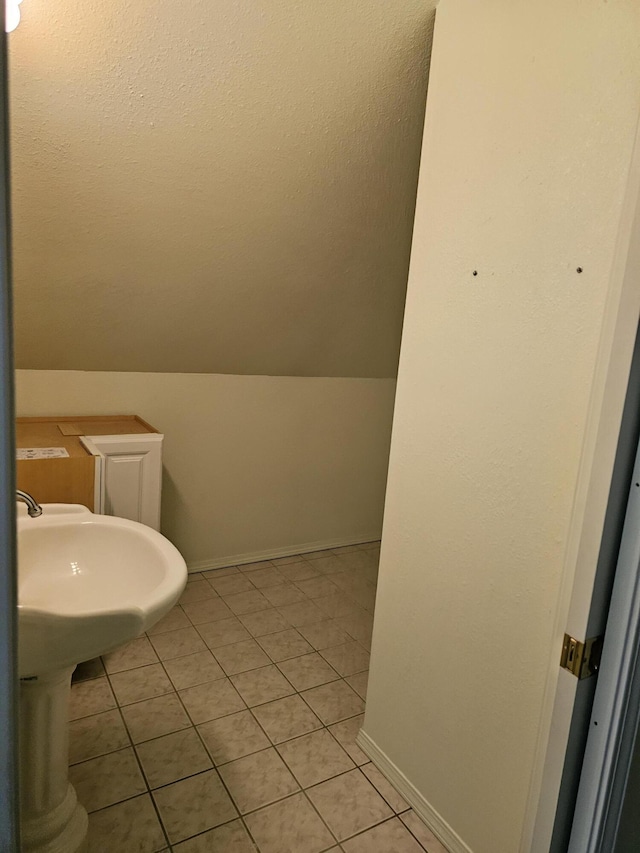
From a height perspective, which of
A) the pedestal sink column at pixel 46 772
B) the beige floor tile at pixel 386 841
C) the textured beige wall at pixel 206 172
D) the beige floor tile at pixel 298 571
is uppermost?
the textured beige wall at pixel 206 172

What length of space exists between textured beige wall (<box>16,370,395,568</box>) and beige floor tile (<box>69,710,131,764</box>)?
3.69 ft

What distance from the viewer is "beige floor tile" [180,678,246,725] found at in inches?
81.6

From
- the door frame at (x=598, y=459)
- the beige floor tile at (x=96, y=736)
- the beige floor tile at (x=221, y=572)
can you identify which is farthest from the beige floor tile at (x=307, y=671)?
the door frame at (x=598, y=459)

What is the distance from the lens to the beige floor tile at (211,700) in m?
2.07

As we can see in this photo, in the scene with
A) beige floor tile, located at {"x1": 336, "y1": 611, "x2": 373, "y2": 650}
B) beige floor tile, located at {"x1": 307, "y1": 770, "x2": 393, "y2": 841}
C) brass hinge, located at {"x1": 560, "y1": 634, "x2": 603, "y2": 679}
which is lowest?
beige floor tile, located at {"x1": 336, "y1": 611, "x2": 373, "y2": 650}

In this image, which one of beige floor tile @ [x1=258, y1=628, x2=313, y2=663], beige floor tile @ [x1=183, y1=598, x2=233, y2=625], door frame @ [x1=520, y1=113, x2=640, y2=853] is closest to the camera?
door frame @ [x1=520, y1=113, x2=640, y2=853]

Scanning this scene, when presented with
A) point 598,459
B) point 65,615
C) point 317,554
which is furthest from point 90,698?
point 598,459

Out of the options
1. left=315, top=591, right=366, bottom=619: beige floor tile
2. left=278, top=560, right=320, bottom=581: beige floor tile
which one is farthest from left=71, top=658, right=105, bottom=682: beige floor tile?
left=278, top=560, right=320, bottom=581: beige floor tile

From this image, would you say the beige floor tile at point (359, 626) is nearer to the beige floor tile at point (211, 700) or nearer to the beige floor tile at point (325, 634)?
the beige floor tile at point (325, 634)

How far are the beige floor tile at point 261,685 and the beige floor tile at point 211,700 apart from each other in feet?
0.10

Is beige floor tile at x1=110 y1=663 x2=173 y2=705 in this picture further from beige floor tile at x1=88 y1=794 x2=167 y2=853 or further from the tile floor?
beige floor tile at x1=88 y1=794 x2=167 y2=853

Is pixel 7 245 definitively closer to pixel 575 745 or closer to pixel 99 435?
pixel 575 745

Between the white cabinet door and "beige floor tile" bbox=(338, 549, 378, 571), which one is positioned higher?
the white cabinet door

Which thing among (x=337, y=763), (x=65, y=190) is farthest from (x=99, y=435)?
(x=337, y=763)
